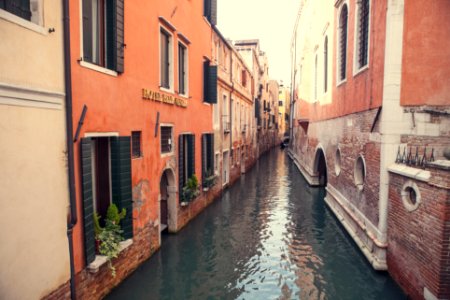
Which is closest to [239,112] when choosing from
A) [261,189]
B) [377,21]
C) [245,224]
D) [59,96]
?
[261,189]

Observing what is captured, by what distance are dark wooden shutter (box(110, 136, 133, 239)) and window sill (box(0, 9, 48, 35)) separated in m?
2.57

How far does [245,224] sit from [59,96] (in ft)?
27.9

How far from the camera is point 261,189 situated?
61.0 ft

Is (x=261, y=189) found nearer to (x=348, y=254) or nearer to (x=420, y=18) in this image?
(x=348, y=254)

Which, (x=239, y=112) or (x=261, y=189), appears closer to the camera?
(x=261, y=189)

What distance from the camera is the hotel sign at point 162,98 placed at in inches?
309

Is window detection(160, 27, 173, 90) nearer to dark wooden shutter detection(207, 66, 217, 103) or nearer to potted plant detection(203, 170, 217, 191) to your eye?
dark wooden shutter detection(207, 66, 217, 103)

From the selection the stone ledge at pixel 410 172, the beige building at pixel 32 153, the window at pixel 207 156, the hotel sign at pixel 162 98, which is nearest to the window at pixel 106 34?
the beige building at pixel 32 153

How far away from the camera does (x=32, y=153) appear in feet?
14.3

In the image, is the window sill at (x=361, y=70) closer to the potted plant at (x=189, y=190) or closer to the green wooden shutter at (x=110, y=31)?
the potted plant at (x=189, y=190)

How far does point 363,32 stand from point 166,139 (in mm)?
6910

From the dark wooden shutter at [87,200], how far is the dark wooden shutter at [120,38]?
1844 mm

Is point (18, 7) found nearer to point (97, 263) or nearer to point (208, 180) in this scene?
point (97, 263)

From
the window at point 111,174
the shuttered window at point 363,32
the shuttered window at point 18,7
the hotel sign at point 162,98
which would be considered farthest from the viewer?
the shuttered window at point 363,32
